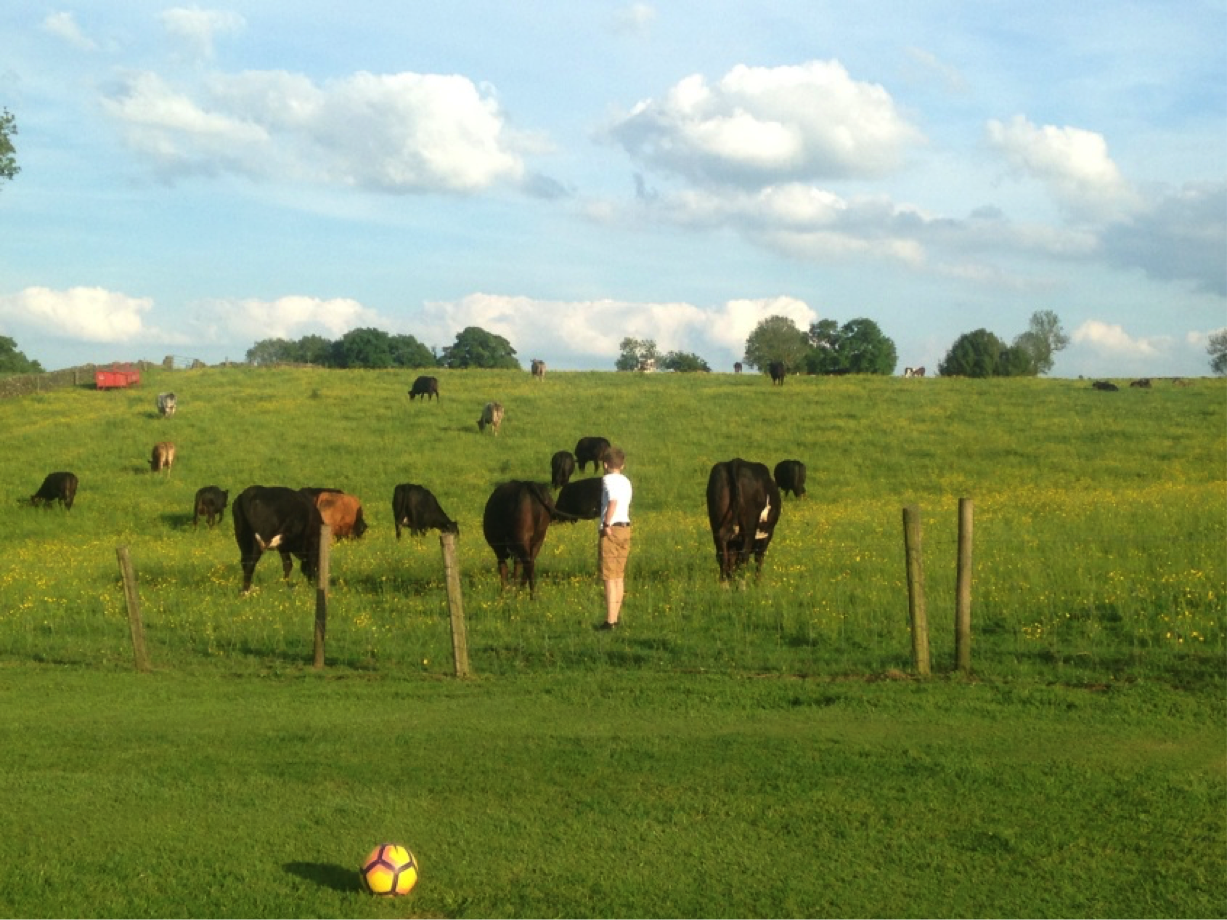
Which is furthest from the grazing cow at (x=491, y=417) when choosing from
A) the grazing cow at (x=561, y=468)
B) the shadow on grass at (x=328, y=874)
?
the shadow on grass at (x=328, y=874)

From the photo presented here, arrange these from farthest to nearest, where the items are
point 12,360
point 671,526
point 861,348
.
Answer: point 861,348
point 12,360
point 671,526

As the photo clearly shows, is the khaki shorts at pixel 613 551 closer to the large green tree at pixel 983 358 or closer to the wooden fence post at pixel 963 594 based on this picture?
the wooden fence post at pixel 963 594

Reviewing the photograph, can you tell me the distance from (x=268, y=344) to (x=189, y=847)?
609 feet

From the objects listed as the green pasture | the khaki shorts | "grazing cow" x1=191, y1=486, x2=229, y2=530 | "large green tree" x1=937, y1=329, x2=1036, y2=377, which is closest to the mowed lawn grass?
the green pasture

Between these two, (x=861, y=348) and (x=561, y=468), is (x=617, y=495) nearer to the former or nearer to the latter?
(x=561, y=468)

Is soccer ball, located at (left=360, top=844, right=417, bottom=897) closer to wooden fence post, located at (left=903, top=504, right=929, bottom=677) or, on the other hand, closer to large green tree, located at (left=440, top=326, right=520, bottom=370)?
wooden fence post, located at (left=903, top=504, right=929, bottom=677)

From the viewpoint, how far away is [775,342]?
136250 mm

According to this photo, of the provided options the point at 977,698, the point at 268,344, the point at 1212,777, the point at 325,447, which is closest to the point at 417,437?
the point at 325,447

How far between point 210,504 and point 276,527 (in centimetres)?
932

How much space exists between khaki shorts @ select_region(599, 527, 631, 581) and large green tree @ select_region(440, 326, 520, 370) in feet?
429

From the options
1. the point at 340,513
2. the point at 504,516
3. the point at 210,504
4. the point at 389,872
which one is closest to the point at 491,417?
the point at 210,504

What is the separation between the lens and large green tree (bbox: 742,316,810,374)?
435ft

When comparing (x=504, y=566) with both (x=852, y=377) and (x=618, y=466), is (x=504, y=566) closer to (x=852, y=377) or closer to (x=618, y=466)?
(x=618, y=466)

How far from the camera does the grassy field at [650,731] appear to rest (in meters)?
6.23
